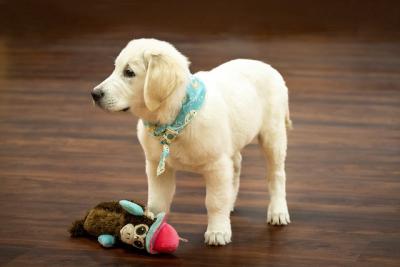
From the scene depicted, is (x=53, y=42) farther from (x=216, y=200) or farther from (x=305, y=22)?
(x=216, y=200)

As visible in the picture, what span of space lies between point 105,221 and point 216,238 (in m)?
0.46

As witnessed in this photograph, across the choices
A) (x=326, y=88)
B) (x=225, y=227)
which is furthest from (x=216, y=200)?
(x=326, y=88)

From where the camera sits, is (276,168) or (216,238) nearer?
(216,238)

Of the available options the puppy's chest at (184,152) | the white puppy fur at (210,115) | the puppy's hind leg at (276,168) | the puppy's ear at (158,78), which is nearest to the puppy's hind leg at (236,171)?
the white puppy fur at (210,115)

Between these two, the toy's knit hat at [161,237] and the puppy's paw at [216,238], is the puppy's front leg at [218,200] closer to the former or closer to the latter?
the puppy's paw at [216,238]

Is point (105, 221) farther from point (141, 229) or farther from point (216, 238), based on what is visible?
point (216, 238)

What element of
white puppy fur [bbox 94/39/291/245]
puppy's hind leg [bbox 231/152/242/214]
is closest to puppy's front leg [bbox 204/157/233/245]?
white puppy fur [bbox 94/39/291/245]

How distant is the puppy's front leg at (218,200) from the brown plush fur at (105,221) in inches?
10.7

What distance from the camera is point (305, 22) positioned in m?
9.45

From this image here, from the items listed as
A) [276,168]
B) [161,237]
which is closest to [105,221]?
[161,237]

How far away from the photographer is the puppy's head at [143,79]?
11.6 feet

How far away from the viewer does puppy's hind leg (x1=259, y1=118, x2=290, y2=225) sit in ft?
13.5

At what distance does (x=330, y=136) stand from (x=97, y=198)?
1748 millimetres

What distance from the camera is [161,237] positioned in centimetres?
368
